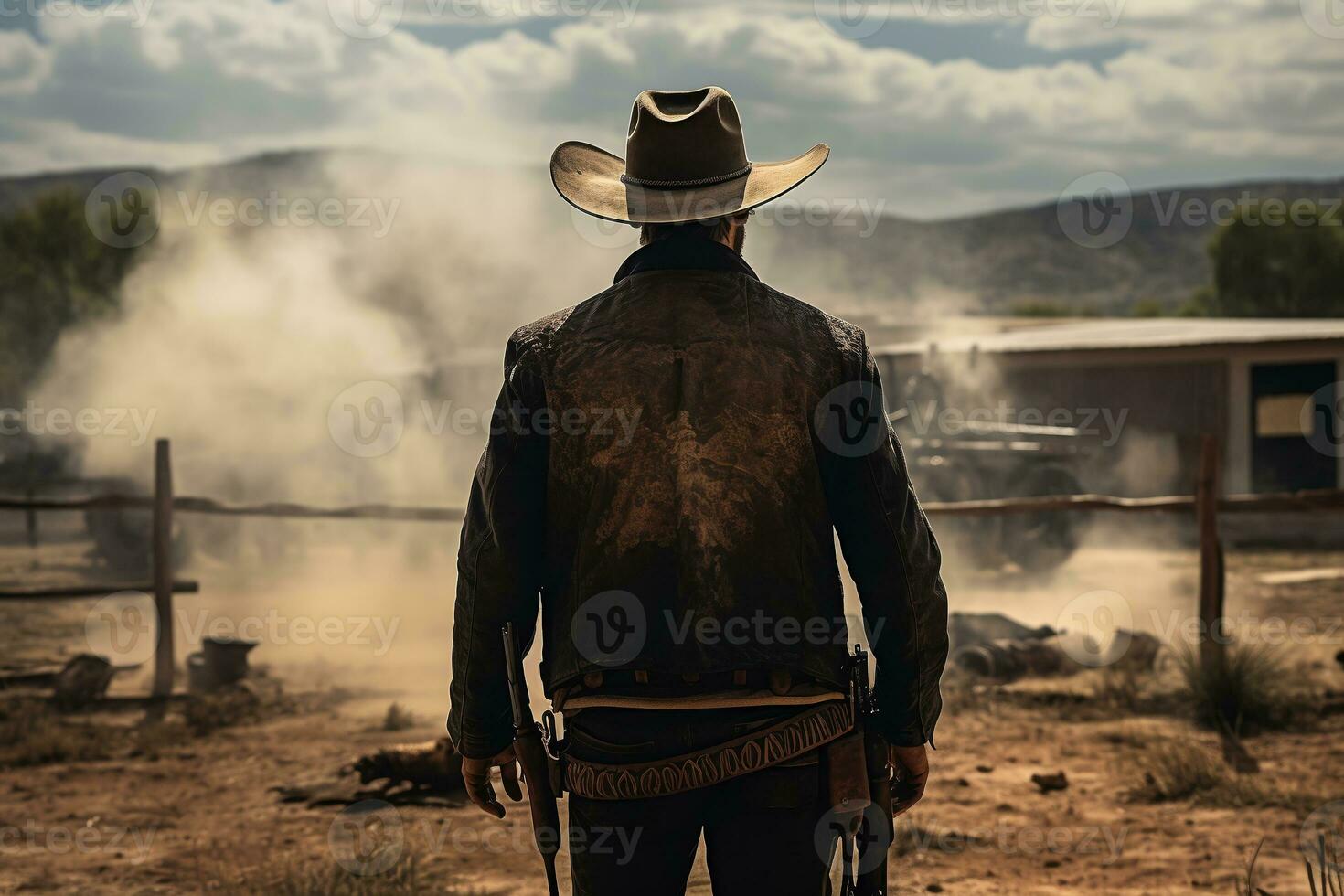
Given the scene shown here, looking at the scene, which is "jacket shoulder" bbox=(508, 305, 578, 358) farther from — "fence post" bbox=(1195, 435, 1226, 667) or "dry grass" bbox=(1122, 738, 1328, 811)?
"fence post" bbox=(1195, 435, 1226, 667)

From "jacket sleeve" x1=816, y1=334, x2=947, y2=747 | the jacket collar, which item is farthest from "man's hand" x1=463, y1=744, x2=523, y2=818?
the jacket collar

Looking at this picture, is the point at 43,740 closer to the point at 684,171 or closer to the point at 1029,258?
the point at 684,171

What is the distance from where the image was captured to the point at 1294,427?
57.8 ft

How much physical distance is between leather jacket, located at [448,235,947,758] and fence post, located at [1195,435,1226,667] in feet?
17.4

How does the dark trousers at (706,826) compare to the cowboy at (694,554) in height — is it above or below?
below

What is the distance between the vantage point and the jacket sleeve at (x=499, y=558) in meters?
2.16

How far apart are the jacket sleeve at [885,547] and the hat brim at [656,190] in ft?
1.16

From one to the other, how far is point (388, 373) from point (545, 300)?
251 inches

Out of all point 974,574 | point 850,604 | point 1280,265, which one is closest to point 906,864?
point 850,604

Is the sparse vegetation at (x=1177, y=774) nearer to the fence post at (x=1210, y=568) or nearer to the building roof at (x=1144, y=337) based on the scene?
the fence post at (x=1210, y=568)

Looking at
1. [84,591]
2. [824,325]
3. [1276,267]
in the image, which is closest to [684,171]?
[824,325]

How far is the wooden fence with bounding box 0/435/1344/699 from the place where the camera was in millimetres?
7227

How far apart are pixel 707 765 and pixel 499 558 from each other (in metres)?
0.51

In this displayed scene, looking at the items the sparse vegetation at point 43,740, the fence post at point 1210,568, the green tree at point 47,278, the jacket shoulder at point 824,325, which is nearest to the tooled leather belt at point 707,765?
the jacket shoulder at point 824,325
